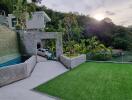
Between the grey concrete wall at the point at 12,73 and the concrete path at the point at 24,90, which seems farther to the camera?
the grey concrete wall at the point at 12,73

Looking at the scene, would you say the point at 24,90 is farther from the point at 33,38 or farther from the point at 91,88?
the point at 33,38

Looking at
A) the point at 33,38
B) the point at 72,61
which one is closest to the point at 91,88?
the point at 72,61

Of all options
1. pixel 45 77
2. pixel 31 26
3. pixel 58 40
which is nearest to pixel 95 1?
pixel 58 40

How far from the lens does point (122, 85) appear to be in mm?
11922

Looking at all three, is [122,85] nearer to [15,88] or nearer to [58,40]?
[15,88]

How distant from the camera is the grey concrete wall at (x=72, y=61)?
747 inches

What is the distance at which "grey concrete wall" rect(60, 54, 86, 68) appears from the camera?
62.2 feet

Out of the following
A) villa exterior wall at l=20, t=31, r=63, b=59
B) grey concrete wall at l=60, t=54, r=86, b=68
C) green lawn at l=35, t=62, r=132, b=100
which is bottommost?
green lawn at l=35, t=62, r=132, b=100

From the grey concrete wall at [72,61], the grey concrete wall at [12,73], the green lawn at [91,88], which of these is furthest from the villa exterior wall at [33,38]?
the green lawn at [91,88]

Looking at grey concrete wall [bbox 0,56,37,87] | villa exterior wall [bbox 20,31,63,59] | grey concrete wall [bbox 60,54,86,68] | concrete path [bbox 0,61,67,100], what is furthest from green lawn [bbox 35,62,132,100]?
villa exterior wall [bbox 20,31,63,59]

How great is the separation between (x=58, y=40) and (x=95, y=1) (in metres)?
5.31

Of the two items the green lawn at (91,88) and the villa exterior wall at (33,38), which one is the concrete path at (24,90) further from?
the villa exterior wall at (33,38)

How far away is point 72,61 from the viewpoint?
19375 millimetres

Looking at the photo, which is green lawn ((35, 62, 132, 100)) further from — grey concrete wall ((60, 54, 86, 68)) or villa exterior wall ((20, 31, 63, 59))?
villa exterior wall ((20, 31, 63, 59))
